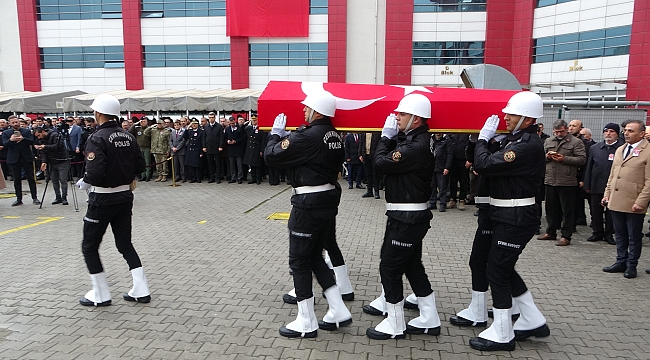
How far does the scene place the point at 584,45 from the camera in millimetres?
24719

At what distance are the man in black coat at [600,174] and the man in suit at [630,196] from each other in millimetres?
1126

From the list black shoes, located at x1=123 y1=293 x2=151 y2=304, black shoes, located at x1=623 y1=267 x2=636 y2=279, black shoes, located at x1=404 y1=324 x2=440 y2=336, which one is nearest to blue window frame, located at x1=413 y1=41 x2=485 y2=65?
black shoes, located at x1=623 y1=267 x2=636 y2=279

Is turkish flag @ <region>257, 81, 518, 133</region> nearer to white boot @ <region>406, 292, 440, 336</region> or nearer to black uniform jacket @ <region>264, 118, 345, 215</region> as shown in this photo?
black uniform jacket @ <region>264, 118, 345, 215</region>

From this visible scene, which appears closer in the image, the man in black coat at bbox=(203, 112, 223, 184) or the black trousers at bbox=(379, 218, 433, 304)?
the black trousers at bbox=(379, 218, 433, 304)

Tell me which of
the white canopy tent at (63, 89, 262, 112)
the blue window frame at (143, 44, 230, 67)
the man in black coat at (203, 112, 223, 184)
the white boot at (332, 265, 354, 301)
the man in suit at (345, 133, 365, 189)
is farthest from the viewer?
the blue window frame at (143, 44, 230, 67)

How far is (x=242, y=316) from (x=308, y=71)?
26302 mm

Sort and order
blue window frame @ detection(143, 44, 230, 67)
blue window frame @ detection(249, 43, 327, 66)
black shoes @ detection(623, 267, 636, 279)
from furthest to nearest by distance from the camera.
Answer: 1. blue window frame @ detection(143, 44, 230, 67)
2. blue window frame @ detection(249, 43, 327, 66)
3. black shoes @ detection(623, 267, 636, 279)

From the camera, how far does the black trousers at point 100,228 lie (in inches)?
175

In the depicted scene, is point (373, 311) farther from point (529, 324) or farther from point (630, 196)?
point (630, 196)

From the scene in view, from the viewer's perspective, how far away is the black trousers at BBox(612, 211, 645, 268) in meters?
5.73

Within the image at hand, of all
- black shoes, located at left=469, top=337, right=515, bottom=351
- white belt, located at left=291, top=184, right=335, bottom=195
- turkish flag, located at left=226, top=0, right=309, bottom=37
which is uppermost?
turkish flag, located at left=226, top=0, right=309, bottom=37

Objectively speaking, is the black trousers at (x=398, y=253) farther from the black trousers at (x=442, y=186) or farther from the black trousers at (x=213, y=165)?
the black trousers at (x=213, y=165)

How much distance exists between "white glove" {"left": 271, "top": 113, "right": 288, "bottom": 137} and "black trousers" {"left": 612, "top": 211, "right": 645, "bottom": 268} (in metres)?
4.74

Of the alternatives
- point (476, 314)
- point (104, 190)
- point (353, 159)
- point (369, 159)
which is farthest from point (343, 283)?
point (353, 159)
